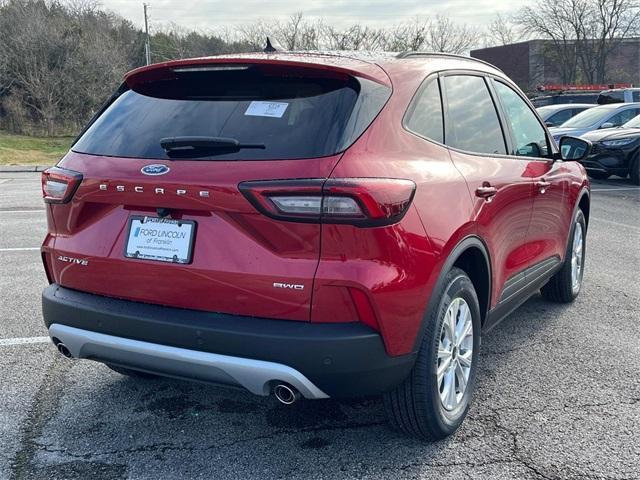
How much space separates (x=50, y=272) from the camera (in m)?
3.20

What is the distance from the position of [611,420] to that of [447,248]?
1.31m

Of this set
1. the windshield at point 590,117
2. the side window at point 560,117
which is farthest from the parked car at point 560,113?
the windshield at point 590,117

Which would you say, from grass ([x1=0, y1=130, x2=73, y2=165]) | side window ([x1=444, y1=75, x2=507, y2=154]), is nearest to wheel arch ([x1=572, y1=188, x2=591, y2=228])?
side window ([x1=444, y1=75, x2=507, y2=154])

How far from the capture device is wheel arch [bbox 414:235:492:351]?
2805 mm

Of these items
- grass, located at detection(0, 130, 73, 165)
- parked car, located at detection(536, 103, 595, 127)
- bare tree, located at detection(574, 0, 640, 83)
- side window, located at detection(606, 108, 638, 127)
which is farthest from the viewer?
bare tree, located at detection(574, 0, 640, 83)

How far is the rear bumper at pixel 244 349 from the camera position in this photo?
99.1 inches

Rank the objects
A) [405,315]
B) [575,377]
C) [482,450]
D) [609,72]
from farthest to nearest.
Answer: [609,72]
[575,377]
[482,450]
[405,315]

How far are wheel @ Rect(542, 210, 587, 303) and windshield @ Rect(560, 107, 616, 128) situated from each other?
412 inches

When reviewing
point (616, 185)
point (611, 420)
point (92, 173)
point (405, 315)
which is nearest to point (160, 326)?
point (92, 173)

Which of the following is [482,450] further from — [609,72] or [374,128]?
[609,72]

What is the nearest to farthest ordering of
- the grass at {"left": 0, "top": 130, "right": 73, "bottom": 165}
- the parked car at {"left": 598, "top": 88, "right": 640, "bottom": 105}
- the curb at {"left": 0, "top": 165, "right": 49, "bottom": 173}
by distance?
1. the curb at {"left": 0, "top": 165, "right": 49, "bottom": 173}
2. the parked car at {"left": 598, "top": 88, "right": 640, "bottom": 105}
3. the grass at {"left": 0, "top": 130, "right": 73, "bottom": 165}

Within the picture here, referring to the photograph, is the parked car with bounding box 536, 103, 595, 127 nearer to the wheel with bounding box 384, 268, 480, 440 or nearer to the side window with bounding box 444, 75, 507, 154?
the side window with bounding box 444, 75, 507, 154

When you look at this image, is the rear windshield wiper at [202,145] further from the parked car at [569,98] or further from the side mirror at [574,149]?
the parked car at [569,98]

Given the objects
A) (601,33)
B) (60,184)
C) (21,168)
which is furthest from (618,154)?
(601,33)
